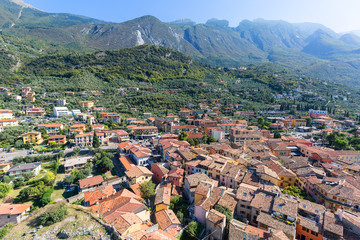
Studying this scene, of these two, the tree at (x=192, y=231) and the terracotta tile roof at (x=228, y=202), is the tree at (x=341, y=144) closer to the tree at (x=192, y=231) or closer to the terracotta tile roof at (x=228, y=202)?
the terracotta tile roof at (x=228, y=202)

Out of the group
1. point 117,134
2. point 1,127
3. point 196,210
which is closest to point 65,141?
point 117,134

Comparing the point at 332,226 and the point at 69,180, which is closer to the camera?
the point at 332,226

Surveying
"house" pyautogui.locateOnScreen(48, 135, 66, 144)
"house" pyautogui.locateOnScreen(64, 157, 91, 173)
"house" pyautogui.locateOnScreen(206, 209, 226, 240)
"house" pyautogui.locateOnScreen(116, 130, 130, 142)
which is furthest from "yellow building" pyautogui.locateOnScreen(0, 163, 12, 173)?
"house" pyautogui.locateOnScreen(206, 209, 226, 240)

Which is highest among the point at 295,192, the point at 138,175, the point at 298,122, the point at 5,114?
the point at 5,114

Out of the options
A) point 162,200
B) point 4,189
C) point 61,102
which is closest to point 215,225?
point 162,200

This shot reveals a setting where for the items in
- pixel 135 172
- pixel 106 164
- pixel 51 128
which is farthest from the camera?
pixel 51 128

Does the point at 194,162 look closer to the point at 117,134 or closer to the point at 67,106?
the point at 117,134

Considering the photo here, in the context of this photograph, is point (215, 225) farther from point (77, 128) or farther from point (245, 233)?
point (77, 128)
